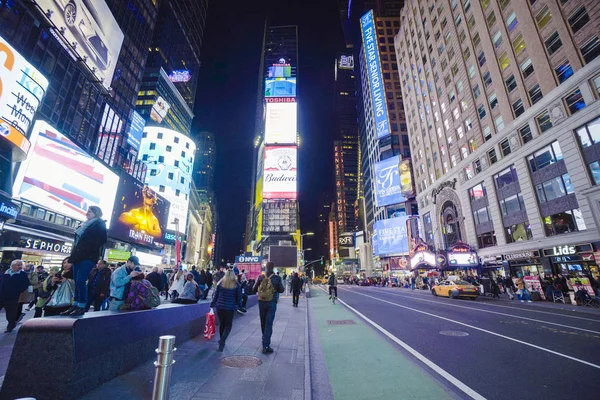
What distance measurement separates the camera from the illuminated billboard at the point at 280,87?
283 ft

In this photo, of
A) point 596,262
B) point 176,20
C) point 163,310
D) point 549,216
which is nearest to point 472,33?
point 549,216

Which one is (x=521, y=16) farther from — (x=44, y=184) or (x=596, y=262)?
(x=44, y=184)

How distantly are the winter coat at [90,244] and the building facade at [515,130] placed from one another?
29.0 metres

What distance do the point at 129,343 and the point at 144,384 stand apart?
33.9 inches

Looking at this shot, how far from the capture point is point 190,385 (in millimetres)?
4270

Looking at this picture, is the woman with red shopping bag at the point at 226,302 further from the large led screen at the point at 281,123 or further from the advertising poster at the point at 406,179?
the large led screen at the point at 281,123

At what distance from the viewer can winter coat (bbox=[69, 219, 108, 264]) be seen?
15.8 ft

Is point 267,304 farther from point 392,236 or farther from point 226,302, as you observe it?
point 392,236

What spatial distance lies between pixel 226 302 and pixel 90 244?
3.19 meters

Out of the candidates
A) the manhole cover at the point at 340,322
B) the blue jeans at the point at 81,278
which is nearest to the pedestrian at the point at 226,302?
the blue jeans at the point at 81,278

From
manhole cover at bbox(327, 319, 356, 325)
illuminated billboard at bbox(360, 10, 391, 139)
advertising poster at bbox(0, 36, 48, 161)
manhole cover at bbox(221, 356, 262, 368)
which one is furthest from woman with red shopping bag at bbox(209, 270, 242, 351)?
illuminated billboard at bbox(360, 10, 391, 139)

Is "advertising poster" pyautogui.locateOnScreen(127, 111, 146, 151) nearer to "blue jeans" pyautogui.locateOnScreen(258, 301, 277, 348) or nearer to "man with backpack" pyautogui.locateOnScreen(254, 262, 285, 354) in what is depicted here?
"man with backpack" pyautogui.locateOnScreen(254, 262, 285, 354)

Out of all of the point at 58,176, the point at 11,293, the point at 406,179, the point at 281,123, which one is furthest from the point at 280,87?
the point at 11,293

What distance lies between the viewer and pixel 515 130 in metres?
27.9
